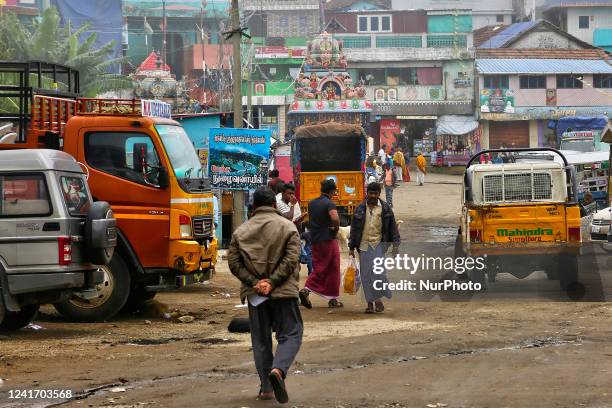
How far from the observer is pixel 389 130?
241 ft

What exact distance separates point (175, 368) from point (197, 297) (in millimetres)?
6828

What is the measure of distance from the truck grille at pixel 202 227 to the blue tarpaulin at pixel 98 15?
228 ft

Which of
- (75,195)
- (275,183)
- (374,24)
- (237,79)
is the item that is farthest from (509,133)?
(75,195)

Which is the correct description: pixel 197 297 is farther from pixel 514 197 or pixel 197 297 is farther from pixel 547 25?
pixel 547 25

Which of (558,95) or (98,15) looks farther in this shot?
(98,15)

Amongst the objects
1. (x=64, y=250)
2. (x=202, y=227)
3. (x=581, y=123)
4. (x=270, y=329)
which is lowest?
(x=270, y=329)

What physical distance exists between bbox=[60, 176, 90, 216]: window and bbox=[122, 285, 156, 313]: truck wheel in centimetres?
238

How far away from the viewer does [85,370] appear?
10398 millimetres

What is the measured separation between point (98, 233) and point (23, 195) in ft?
3.06

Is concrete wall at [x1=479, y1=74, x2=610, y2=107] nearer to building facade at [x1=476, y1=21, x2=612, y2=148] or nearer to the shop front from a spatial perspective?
building facade at [x1=476, y1=21, x2=612, y2=148]

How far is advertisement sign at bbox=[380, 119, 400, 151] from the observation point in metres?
73.2

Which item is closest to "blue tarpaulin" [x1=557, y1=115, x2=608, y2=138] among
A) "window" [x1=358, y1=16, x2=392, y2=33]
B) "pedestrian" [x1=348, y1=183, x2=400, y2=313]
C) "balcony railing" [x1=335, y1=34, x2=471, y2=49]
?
"balcony railing" [x1=335, y1=34, x2=471, y2=49]

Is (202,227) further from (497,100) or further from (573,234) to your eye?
(497,100)

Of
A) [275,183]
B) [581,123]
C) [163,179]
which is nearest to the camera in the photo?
[163,179]
